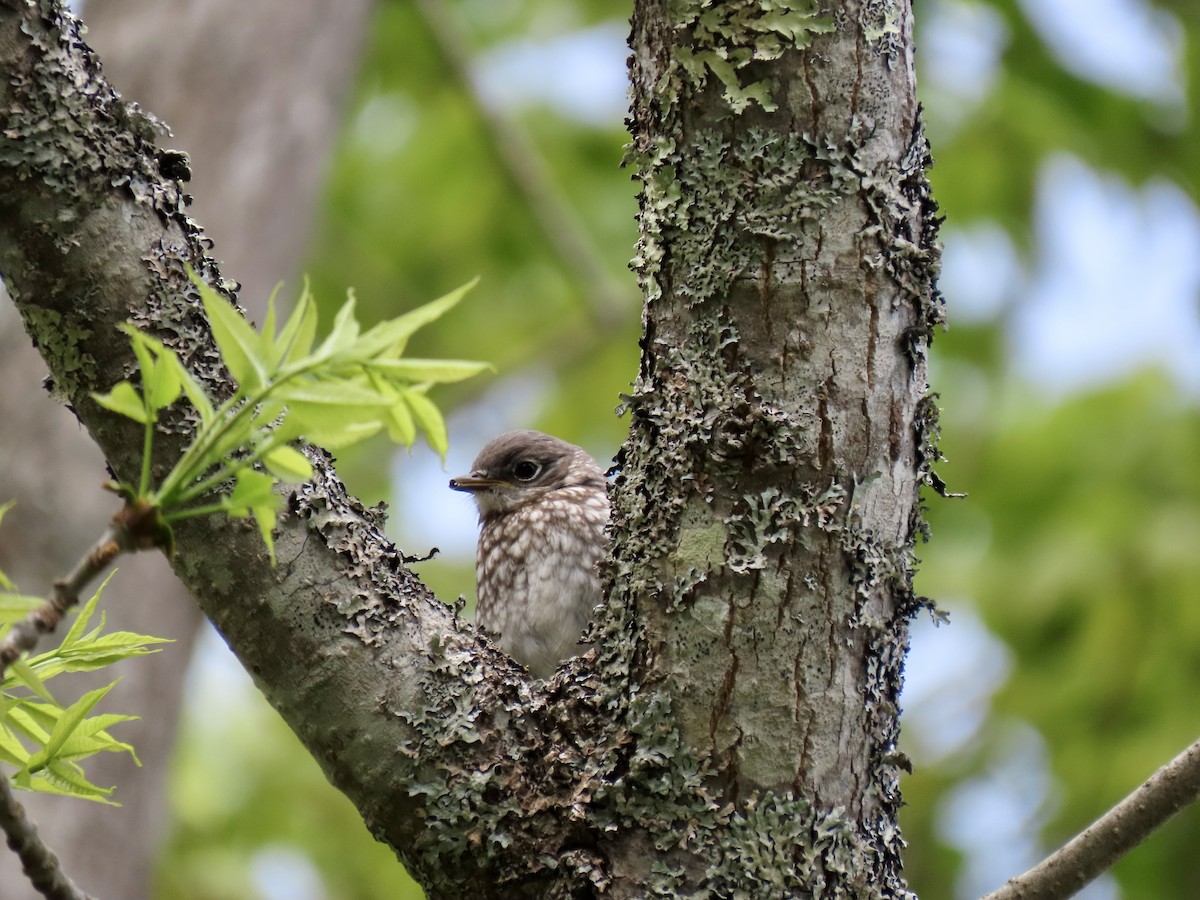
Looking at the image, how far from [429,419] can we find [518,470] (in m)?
3.26

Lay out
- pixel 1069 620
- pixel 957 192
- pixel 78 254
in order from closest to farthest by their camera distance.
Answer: pixel 78 254
pixel 1069 620
pixel 957 192

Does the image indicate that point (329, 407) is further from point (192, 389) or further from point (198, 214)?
point (198, 214)

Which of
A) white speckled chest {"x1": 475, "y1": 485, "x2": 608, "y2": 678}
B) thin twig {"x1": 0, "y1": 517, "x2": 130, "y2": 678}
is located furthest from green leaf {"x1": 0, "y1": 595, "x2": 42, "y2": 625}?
white speckled chest {"x1": 475, "y1": 485, "x2": 608, "y2": 678}

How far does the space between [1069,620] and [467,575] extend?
3.40 meters

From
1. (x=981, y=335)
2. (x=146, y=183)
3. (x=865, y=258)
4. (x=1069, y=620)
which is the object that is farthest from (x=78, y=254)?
(x=981, y=335)

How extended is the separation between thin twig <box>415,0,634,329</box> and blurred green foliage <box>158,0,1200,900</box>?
69 millimetres

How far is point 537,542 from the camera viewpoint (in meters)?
4.07

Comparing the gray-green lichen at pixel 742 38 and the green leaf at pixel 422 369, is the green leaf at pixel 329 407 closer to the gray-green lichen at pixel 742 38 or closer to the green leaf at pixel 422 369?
the green leaf at pixel 422 369

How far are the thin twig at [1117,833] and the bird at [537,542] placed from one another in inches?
62.7

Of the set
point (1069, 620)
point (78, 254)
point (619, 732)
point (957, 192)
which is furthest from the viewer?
point (957, 192)

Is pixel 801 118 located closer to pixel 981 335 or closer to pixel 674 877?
pixel 674 877

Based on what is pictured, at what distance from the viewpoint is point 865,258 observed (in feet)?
6.44

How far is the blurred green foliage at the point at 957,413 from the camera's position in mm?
5090

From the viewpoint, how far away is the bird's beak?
15.4ft
